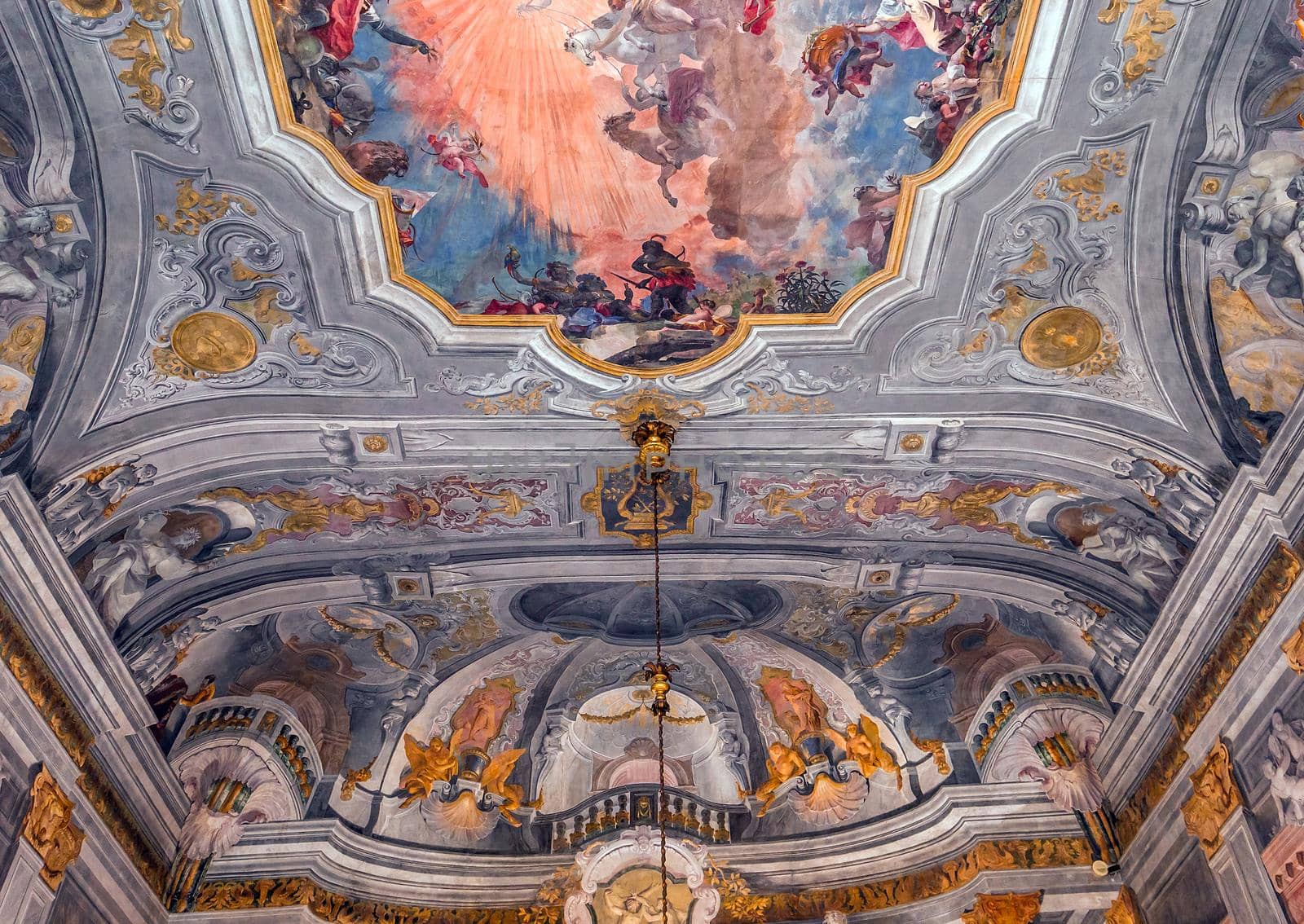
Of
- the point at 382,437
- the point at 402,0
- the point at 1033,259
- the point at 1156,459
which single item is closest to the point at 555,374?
the point at 382,437

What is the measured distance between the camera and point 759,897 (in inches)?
543

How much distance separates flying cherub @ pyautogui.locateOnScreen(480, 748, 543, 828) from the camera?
Result: 48.1 ft

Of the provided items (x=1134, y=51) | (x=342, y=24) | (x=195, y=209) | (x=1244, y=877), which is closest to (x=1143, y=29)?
(x=1134, y=51)

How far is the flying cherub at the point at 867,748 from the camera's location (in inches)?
559

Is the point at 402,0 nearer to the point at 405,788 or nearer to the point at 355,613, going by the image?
the point at 355,613

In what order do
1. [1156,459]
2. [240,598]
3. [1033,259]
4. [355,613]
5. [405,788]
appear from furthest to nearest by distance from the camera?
[405,788], [355,613], [240,598], [1156,459], [1033,259]

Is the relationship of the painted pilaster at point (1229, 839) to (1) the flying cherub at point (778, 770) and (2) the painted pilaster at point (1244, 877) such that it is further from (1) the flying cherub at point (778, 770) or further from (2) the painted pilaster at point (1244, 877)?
(1) the flying cherub at point (778, 770)

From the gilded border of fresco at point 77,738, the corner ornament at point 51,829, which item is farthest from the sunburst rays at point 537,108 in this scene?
the corner ornament at point 51,829

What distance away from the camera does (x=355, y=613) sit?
43.7 feet

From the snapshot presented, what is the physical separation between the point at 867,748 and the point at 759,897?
7.53 ft

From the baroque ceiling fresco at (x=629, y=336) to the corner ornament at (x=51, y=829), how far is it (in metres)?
1.64

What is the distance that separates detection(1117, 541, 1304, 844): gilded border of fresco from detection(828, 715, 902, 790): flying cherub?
285cm

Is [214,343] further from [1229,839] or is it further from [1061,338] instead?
[1229,839]

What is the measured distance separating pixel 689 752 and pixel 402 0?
1083 cm
